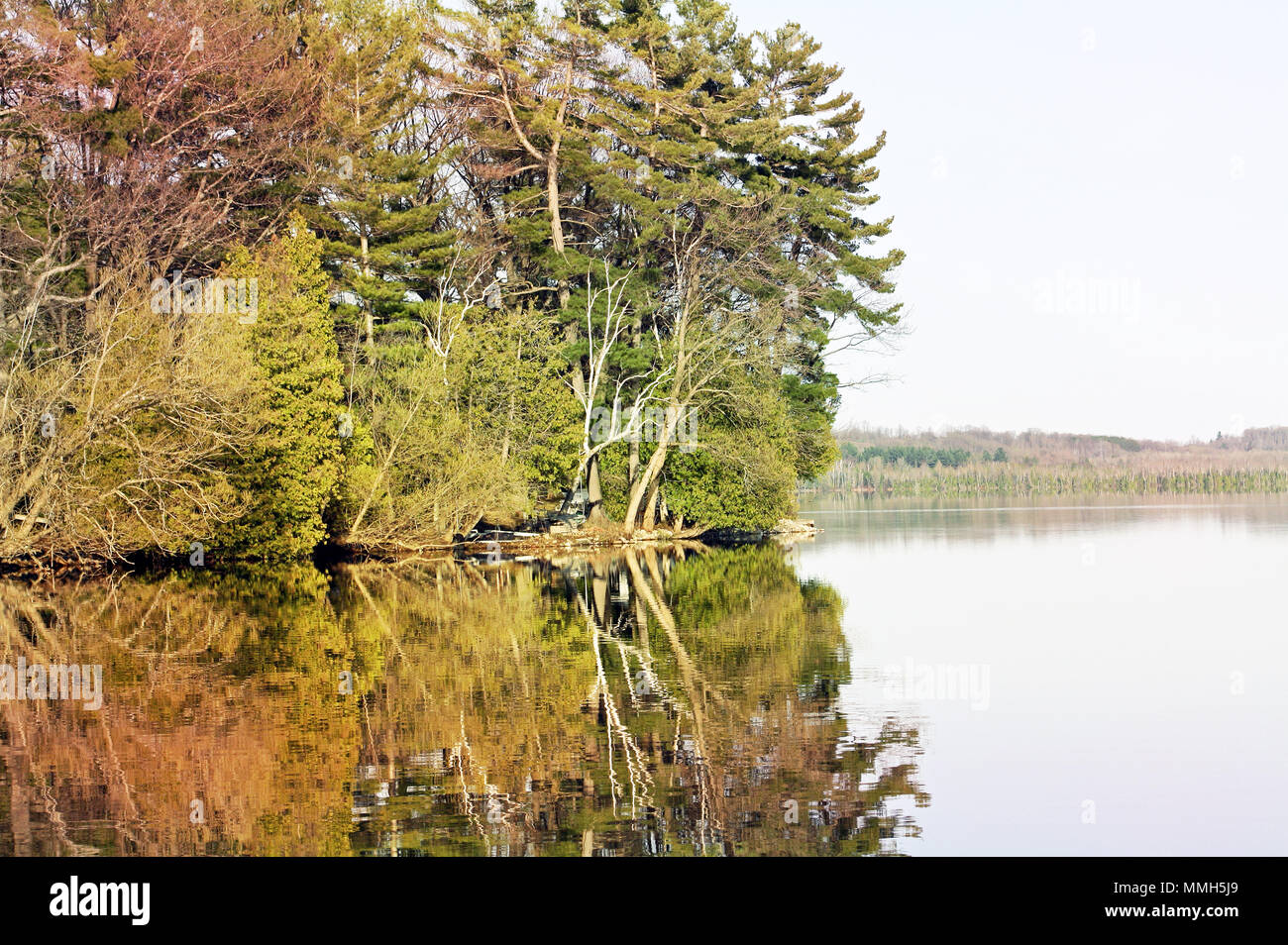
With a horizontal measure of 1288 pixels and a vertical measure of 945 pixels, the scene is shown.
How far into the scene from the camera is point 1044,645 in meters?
15.3

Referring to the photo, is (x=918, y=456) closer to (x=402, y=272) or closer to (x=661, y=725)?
(x=402, y=272)

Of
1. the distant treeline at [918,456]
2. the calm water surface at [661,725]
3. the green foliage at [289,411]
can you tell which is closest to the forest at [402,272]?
the green foliage at [289,411]

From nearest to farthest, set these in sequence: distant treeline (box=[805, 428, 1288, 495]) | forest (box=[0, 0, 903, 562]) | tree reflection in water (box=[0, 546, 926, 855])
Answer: tree reflection in water (box=[0, 546, 926, 855])
forest (box=[0, 0, 903, 562])
distant treeline (box=[805, 428, 1288, 495])

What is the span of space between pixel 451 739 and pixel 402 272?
101 ft

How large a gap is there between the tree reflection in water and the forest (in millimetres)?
9306

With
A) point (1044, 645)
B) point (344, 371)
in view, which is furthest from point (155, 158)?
point (1044, 645)

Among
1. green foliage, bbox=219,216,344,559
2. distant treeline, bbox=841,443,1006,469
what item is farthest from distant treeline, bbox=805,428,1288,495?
green foliage, bbox=219,216,344,559

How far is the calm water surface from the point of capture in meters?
7.48

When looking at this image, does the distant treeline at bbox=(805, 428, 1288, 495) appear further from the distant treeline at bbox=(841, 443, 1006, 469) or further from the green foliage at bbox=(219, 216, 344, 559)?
the green foliage at bbox=(219, 216, 344, 559)

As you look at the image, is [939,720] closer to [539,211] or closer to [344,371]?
[344,371]

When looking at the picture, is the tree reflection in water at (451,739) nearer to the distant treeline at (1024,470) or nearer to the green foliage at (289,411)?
the green foliage at (289,411)

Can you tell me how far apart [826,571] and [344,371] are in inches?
593

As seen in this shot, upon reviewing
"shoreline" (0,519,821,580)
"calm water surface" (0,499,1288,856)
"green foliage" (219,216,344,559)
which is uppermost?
"green foliage" (219,216,344,559)
